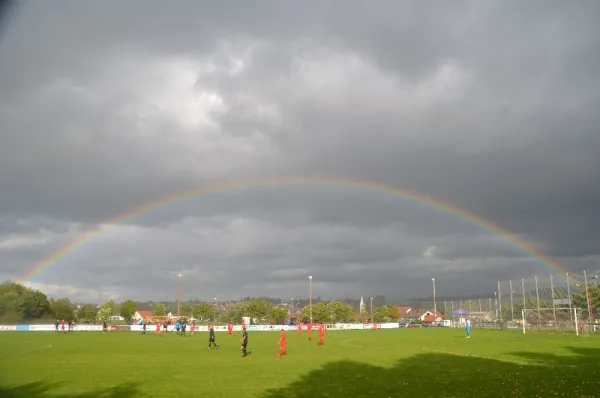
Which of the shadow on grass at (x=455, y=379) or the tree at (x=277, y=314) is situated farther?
the tree at (x=277, y=314)

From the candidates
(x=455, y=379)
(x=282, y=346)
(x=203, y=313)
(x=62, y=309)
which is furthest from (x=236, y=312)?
(x=455, y=379)

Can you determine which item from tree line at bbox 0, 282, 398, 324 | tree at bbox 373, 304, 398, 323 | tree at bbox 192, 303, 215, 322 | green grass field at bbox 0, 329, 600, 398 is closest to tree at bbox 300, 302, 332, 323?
tree line at bbox 0, 282, 398, 324

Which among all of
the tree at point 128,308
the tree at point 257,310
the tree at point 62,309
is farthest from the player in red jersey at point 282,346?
the tree at point 128,308

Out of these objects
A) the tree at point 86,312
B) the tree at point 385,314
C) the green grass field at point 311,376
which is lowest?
the tree at point 385,314

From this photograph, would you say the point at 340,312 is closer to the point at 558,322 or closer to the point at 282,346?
the point at 558,322

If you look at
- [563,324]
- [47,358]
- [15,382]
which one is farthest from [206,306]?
[15,382]

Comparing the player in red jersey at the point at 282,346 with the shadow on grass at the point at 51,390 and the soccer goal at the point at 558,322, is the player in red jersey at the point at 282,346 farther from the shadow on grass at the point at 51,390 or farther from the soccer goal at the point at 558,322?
the soccer goal at the point at 558,322

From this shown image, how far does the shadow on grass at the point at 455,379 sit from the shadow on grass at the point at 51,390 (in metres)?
5.05

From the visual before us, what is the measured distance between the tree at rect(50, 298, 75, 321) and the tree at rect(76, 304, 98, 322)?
2154 inches

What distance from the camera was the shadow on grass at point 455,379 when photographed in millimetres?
17938

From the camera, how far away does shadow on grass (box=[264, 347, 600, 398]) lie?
17.9 metres

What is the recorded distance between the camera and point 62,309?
11975 centimetres

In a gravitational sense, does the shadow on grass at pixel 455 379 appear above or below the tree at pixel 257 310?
above

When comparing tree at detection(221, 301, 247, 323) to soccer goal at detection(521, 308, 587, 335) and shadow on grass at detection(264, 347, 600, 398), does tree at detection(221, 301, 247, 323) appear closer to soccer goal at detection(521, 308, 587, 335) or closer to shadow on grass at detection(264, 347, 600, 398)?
soccer goal at detection(521, 308, 587, 335)
